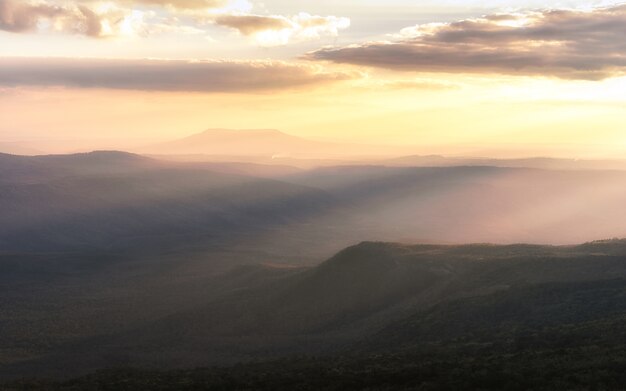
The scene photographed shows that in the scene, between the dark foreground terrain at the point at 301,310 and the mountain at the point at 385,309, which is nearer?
the dark foreground terrain at the point at 301,310

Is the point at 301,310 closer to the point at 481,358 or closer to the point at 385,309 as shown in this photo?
the point at 385,309

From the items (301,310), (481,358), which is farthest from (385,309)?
(481,358)

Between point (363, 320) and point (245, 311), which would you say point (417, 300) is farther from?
point (245, 311)

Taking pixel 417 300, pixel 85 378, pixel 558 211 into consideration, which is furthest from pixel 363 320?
pixel 558 211

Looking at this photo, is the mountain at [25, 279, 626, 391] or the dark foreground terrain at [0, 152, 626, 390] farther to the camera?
the dark foreground terrain at [0, 152, 626, 390]

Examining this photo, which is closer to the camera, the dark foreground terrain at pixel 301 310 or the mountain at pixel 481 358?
the mountain at pixel 481 358

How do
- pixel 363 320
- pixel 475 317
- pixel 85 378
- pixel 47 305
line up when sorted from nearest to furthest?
pixel 85 378 < pixel 475 317 < pixel 363 320 < pixel 47 305

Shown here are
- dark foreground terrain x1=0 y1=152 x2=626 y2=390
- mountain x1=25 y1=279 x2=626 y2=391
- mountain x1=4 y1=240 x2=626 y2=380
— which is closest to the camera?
mountain x1=25 y1=279 x2=626 y2=391

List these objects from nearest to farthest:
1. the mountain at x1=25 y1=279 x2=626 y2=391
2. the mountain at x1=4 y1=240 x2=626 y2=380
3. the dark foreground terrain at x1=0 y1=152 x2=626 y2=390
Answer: the mountain at x1=25 y1=279 x2=626 y2=391
the dark foreground terrain at x1=0 y1=152 x2=626 y2=390
the mountain at x1=4 y1=240 x2=626 y2=380

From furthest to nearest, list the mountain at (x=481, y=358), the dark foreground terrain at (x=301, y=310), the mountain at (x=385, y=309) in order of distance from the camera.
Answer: the mountain at (x=385, y=309)
the dark foreground terrain at (x=301, y=310)
the mountain at (x=481, y=358)

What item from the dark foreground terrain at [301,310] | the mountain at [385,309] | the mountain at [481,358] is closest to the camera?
the mountain at [481,358]

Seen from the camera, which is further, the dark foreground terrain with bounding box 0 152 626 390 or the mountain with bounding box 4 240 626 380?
the mountain with bounding box 4 240 626 380
